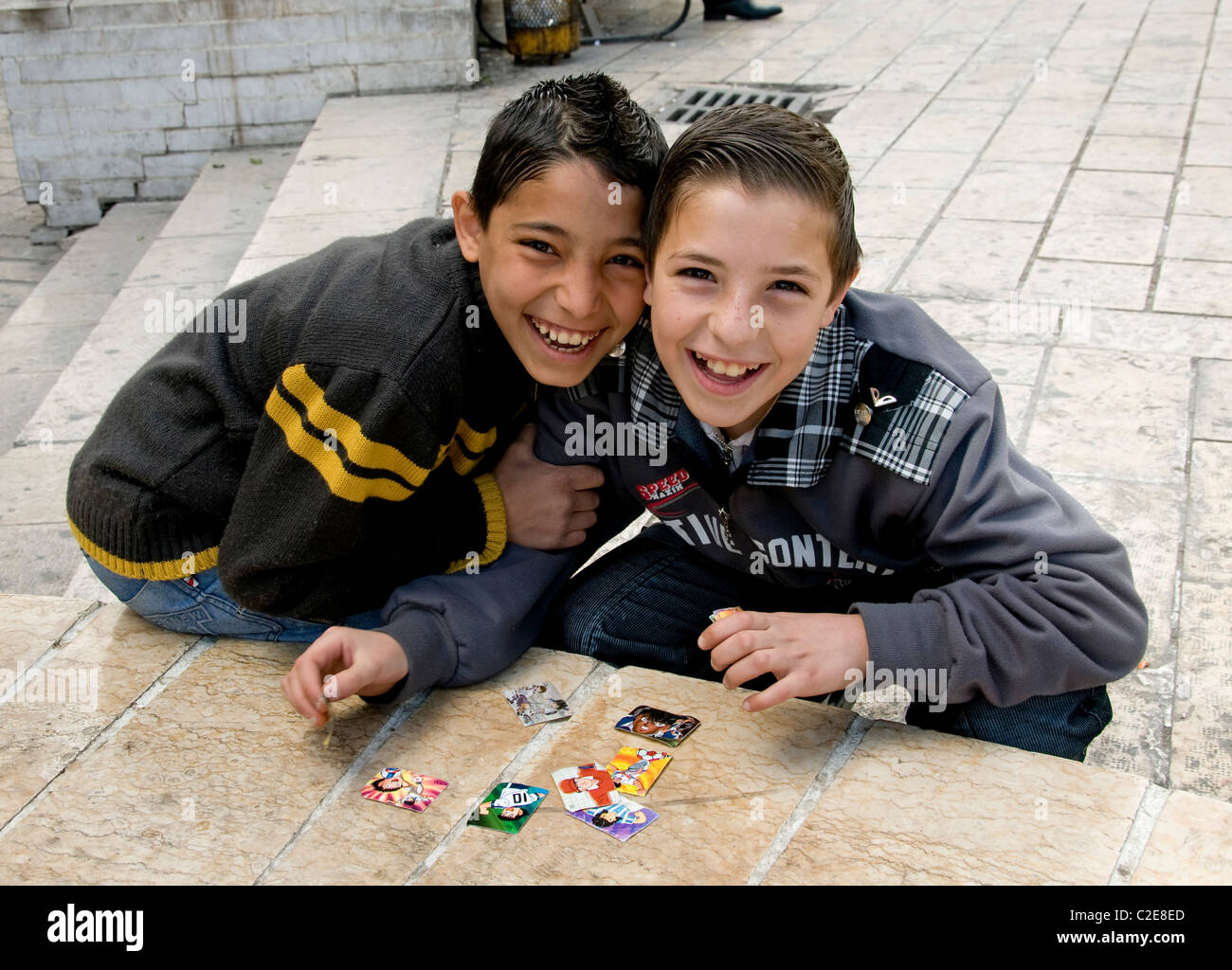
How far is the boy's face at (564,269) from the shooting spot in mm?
1994

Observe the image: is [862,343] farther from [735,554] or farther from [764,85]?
[764,85]

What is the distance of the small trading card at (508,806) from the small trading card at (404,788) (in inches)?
3.2

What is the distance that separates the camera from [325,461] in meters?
1.99

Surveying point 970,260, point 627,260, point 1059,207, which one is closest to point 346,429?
point 627,260

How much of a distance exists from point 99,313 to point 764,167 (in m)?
4.37

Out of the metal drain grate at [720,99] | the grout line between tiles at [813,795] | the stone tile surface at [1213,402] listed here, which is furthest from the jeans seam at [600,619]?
the metal drain grate at [720,99]

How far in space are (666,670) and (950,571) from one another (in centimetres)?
60

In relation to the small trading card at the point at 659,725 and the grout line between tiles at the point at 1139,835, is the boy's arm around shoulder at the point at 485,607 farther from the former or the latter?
the grout line between tiles at the point at 1139,835

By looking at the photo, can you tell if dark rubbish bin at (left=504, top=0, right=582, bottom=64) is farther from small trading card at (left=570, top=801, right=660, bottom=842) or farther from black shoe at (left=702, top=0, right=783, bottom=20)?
small trading card at (left=570, top=801, right=660, bottom=842)

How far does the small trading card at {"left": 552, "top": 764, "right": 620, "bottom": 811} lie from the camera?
1.85m

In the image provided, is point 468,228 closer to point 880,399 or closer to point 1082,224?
point 880,399

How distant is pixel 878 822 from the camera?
1.80 metres

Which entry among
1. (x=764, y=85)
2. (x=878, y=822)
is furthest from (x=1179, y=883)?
(x=764, y=85)

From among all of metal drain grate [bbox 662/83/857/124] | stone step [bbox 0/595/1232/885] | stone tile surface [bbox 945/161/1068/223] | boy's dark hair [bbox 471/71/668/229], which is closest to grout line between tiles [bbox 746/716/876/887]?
stone step [bbox 0/595/1232/885]
